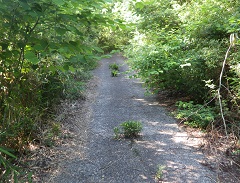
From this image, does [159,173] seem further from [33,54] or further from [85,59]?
[33,54]

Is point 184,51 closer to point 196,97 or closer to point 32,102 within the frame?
point 196,97

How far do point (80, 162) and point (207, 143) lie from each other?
8.30 feet

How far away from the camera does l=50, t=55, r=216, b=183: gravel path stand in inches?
129

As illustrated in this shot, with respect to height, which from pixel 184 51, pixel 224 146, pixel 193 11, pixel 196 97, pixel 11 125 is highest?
pixel 193 11

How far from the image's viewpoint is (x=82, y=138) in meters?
4.73

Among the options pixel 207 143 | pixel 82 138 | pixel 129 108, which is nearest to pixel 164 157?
pixel 207 143

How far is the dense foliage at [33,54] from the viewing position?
211cm

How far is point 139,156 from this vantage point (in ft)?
12.7

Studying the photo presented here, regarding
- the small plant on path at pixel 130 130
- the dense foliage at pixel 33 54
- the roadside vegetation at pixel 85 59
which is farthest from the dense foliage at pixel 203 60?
the dense foliage at pixel 33 54

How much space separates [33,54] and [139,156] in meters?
2.67

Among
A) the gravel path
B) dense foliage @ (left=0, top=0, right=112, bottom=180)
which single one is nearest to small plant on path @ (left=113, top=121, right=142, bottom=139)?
the gravel path

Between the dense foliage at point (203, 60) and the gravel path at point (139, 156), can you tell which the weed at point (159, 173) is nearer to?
the gravel path at point (139, 156)

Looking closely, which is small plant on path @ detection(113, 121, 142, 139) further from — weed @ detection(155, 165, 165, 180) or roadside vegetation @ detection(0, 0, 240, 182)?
weed @ detection(155, 165, 165, 180)

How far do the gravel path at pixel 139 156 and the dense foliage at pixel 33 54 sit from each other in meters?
1.00
